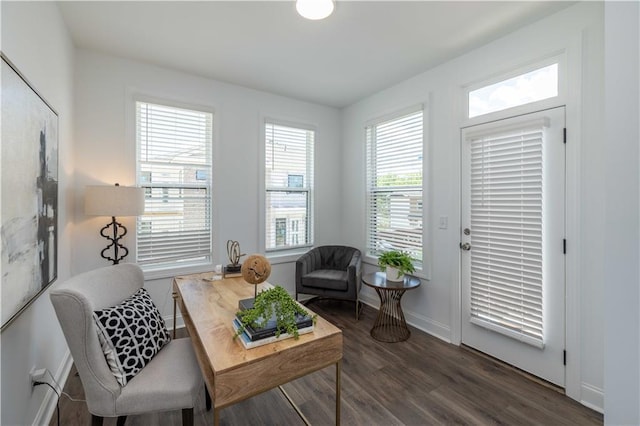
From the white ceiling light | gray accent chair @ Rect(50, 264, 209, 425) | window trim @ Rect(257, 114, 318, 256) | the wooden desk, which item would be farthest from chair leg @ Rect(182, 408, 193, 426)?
the white ceiling light

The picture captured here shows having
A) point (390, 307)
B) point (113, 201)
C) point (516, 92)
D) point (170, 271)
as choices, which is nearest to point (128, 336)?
point (113, 201)

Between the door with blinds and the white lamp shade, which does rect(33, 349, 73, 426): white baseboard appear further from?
the door with blinds

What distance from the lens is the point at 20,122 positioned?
4.45 ft

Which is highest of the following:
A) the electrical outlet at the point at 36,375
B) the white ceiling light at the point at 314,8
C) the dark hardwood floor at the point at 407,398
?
the white ceiling light at the point at 314,8

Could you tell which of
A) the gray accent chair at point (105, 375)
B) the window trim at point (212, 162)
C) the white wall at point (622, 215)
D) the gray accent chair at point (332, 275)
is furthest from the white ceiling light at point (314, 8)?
the gray accent chair at point (332, 275)

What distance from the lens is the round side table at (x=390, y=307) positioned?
9.29ft

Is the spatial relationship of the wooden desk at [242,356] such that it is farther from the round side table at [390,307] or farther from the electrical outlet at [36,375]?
the round side table at [390,307]

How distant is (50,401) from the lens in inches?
69.4

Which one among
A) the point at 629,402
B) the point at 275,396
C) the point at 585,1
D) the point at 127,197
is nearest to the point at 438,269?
the point at 629,402

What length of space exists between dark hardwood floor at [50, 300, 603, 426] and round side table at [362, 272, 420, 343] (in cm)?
32

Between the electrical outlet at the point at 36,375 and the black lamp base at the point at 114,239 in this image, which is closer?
the electrical outlet at the point at 36,375

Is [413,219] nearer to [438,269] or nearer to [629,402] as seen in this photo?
[438,269]

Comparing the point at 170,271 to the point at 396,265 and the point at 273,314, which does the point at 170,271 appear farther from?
the point at 396,265

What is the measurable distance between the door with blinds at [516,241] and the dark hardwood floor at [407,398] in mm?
257
